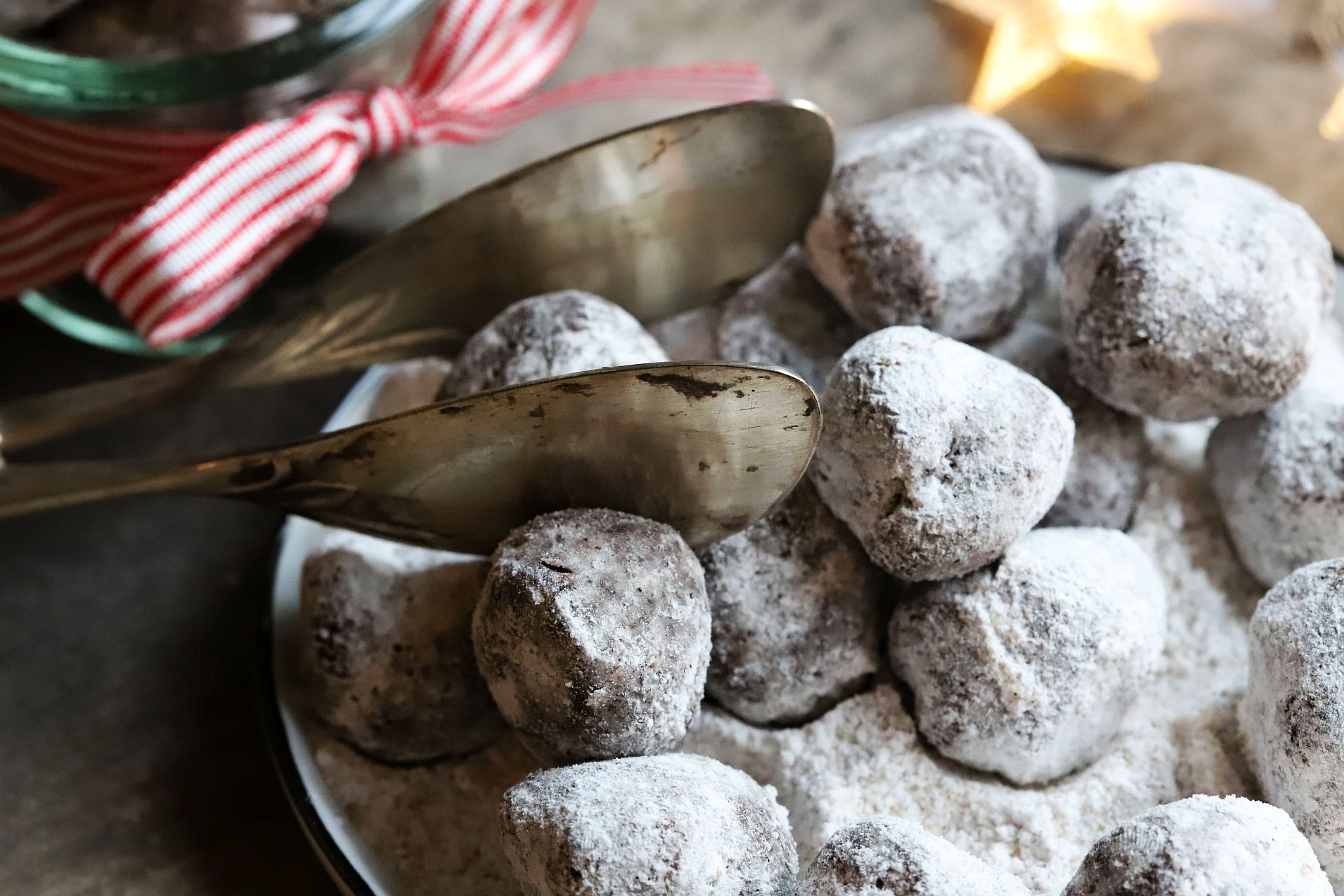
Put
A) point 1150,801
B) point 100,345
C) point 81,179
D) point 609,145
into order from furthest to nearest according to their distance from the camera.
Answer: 1. point 100,345
2. point 81,179
3. point 609,145
4. point 1150,801

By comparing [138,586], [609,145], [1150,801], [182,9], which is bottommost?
[1150,801]

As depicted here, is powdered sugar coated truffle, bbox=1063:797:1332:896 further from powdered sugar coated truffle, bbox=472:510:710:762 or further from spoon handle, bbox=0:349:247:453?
spoon handle, bbox=0:349:247:453

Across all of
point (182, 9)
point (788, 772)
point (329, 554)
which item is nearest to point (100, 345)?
point (182, 9)

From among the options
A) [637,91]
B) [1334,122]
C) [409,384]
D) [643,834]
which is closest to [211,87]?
[409,384]

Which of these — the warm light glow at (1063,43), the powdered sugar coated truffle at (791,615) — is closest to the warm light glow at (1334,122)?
the warm light glow at (1063,43)

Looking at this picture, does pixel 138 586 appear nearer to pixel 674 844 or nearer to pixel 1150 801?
pixel 674 844

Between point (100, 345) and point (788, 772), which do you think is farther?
point (100, 345)

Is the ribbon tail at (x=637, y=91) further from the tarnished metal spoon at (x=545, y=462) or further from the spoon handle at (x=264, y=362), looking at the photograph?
the tarnished metal spoon at (x=545, y=462)
